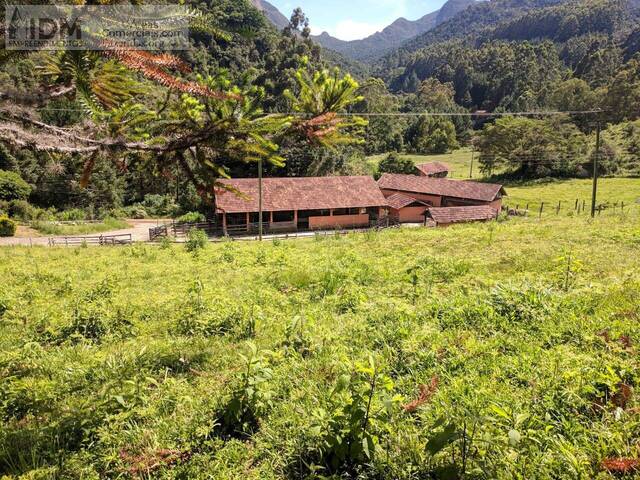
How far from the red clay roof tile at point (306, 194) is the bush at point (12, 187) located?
1883 cm

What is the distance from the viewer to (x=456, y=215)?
102 feet

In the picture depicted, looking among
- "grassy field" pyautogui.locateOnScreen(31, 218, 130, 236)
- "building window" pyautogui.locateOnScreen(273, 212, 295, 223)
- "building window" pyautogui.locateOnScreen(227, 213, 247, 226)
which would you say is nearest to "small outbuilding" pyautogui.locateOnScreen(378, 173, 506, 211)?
"building window" pyautogui.locateOnScreen(273, 212, 295, 223)

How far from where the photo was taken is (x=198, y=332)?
6.16 metres

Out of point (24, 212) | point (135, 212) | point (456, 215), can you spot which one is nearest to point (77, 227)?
point (24, 212)

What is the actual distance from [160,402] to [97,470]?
0.87 m

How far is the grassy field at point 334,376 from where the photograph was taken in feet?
10.2

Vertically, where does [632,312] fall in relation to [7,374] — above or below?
above

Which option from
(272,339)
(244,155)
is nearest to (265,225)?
(272,339)

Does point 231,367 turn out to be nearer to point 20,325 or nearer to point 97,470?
point 97,470

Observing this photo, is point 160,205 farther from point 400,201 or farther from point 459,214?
point 459,214

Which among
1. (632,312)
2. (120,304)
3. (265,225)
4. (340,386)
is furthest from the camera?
(265,225)

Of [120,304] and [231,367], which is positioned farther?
[120,304]

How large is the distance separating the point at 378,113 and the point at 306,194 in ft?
29.7

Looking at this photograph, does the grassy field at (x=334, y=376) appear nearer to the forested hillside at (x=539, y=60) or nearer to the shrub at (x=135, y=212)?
the shrub at (x=135, y=212)
